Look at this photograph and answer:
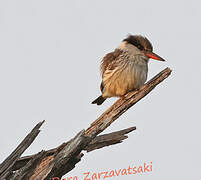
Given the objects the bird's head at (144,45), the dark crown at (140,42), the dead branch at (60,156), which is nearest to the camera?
the dead branch at (60,156)

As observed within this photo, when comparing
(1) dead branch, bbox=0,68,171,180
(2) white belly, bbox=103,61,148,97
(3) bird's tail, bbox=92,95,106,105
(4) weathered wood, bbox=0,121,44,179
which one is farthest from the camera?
(3) bird's tail, bbox=92,95,106,105

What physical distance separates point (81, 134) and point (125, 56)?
276cm

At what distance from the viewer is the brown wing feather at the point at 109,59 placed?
7.09 m

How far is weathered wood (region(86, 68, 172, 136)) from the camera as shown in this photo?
5168mm

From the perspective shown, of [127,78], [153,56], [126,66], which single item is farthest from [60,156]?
[153,56]

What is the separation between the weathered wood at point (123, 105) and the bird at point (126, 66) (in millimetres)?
1015

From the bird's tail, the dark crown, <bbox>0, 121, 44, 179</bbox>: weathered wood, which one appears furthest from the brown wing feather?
<bbox>0, 121, 44, 179</bbox>: weathered wood

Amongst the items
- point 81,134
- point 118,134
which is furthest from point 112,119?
point 81,134

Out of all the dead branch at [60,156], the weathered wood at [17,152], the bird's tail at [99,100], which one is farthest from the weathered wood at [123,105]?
the bird's tail at [99,100]

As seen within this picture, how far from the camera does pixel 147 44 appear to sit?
6.88 meters

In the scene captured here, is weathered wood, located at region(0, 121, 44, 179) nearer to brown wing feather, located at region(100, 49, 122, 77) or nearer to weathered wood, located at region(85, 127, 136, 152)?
weathered wood, located at region(85, 127, 136, 152)

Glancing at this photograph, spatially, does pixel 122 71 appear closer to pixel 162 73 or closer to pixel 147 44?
pixel 147 44

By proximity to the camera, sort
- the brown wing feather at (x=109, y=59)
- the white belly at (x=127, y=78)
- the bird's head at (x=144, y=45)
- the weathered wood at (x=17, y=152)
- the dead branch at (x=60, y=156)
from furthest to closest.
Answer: the brown wing feather at (x=109, y=59)
the bird's head at (x=144, y=45)
the white belly at (x=127, y=78)
the weathered wood at (x=17, y=152)
the dead branch at (x=60, y=156)

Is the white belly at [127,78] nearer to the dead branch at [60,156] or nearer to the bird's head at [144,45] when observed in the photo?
the bird's head at [144,45]
